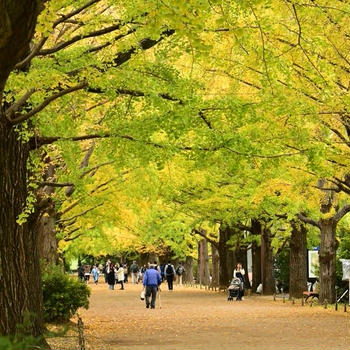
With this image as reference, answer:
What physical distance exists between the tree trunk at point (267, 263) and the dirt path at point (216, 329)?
10.2 meters

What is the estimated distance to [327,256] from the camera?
29250mm

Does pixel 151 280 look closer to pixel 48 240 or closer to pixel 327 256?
pixel 48 240

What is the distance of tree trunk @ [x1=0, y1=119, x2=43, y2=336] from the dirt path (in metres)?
2.10

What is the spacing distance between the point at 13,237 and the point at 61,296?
23.3 feet

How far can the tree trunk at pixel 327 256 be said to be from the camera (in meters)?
29.2

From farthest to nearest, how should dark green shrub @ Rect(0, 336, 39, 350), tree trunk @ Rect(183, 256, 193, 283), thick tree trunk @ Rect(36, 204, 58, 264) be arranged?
tree trunk @ Rect(183, 256, 193, 283) → thick tree trunk @ Rect(36, 204, 58, 264) → dark green shrub @ Rect(0, 336, 39, 350)

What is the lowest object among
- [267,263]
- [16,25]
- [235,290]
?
[235,290]

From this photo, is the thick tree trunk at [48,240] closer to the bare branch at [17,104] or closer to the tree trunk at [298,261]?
the tree trunk at [298,261]

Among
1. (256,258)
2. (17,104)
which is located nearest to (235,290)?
(256,258)

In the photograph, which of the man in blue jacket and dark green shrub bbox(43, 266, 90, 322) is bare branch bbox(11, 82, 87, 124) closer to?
dark green shrub bbox(43, 266, 90, 322)

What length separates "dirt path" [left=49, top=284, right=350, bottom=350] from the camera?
51.0 ft

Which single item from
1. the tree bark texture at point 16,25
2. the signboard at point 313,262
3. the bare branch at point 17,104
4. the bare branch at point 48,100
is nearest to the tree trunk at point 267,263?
the signboard at point 313,262

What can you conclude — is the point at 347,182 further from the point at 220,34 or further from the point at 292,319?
the point at 220,34

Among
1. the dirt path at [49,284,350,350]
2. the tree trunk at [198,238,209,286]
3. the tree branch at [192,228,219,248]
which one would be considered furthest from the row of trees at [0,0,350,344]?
the tree trunk at [198,238,209,286]
